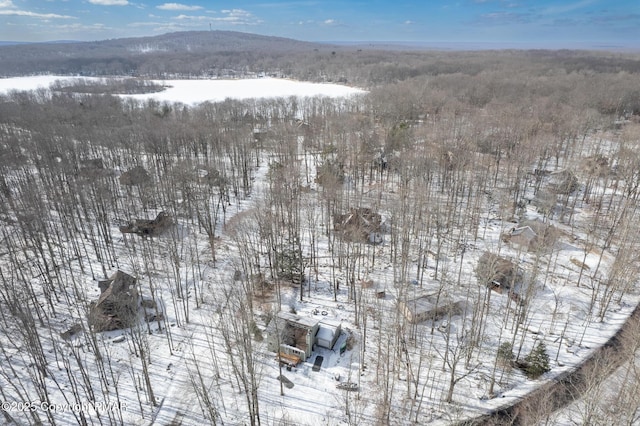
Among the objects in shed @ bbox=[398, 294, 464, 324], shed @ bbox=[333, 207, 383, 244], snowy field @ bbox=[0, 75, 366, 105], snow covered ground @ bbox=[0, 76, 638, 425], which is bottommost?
snow covered ground @ bbox=[0, 76, 638, 425]

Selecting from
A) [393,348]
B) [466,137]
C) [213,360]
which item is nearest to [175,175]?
[213,360]

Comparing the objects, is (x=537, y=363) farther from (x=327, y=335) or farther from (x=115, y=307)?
(x=115, y=307)

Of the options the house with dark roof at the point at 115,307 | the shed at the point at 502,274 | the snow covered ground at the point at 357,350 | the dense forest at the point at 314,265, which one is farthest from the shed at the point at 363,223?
the house with dark roof at the point at 115,307

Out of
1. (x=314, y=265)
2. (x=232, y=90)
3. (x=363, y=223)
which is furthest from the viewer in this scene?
(x=232, y=90)

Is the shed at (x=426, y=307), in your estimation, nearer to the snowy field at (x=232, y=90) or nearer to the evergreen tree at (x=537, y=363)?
the evergreen tree at (x=537, y=363)

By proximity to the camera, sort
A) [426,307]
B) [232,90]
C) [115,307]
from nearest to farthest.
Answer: [115,307] → [426,307] → [232,90]

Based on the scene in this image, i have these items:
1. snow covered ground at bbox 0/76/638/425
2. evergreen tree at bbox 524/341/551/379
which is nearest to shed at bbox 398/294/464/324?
snow covered ground at bbox 0/76/638/425

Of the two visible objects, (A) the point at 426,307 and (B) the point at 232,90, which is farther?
(B) the point at 232,90

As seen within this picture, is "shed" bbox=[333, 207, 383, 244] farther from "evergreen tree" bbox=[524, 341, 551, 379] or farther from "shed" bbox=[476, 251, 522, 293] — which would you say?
"evergreen tree" bbox=[524, 341, 551, 379]

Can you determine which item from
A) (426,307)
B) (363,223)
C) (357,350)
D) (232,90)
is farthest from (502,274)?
(232,90)

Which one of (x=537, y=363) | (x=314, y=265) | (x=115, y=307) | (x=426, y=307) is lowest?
(x=537, y=363)
